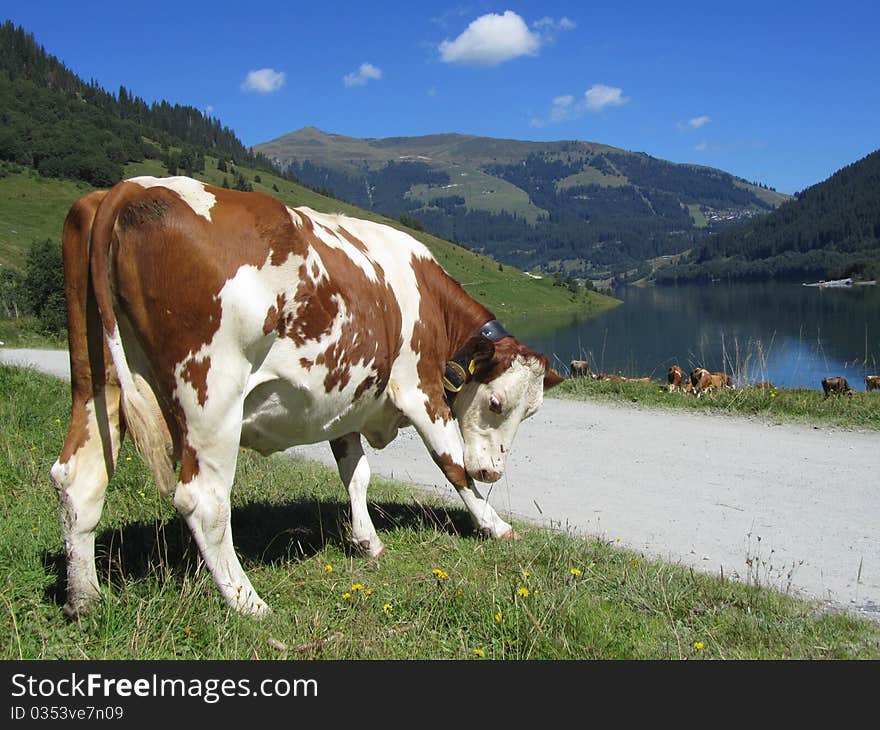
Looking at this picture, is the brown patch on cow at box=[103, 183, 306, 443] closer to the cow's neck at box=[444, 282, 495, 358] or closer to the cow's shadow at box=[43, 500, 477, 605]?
the cow's shadow at box=[43, 500, 477, 605]

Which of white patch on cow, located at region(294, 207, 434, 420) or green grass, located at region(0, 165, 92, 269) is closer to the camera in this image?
white patch on cow, located at region(294, 207, 434, 420)

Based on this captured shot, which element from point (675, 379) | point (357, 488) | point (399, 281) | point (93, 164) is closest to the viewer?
point (399, 281)

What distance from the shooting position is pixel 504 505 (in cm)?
748

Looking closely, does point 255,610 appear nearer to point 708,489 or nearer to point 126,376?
point 126,376

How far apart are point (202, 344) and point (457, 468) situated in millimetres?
2568

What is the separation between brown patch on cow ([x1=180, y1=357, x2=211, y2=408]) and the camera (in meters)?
3.80

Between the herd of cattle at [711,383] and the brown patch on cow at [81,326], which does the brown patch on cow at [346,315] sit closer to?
the brown patch on cow at [81,326]

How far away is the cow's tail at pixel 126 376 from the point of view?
3.75 m

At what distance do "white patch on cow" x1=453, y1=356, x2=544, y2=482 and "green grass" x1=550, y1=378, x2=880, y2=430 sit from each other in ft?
22.5

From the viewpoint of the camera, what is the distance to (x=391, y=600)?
4.38 meters

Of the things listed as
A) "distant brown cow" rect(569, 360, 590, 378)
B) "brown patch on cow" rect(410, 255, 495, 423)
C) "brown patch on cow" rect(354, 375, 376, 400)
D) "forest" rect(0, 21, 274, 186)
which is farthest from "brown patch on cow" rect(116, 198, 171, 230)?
"forest" rect(0, 21, 274, 186)

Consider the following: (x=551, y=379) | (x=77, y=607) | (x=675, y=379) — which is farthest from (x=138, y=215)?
(x=675, y=379)

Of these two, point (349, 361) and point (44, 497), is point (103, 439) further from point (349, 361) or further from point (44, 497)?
point (44, 497)

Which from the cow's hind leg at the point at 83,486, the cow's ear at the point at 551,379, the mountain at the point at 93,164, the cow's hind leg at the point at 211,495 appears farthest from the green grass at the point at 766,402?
the mountain at the point at 93,164
